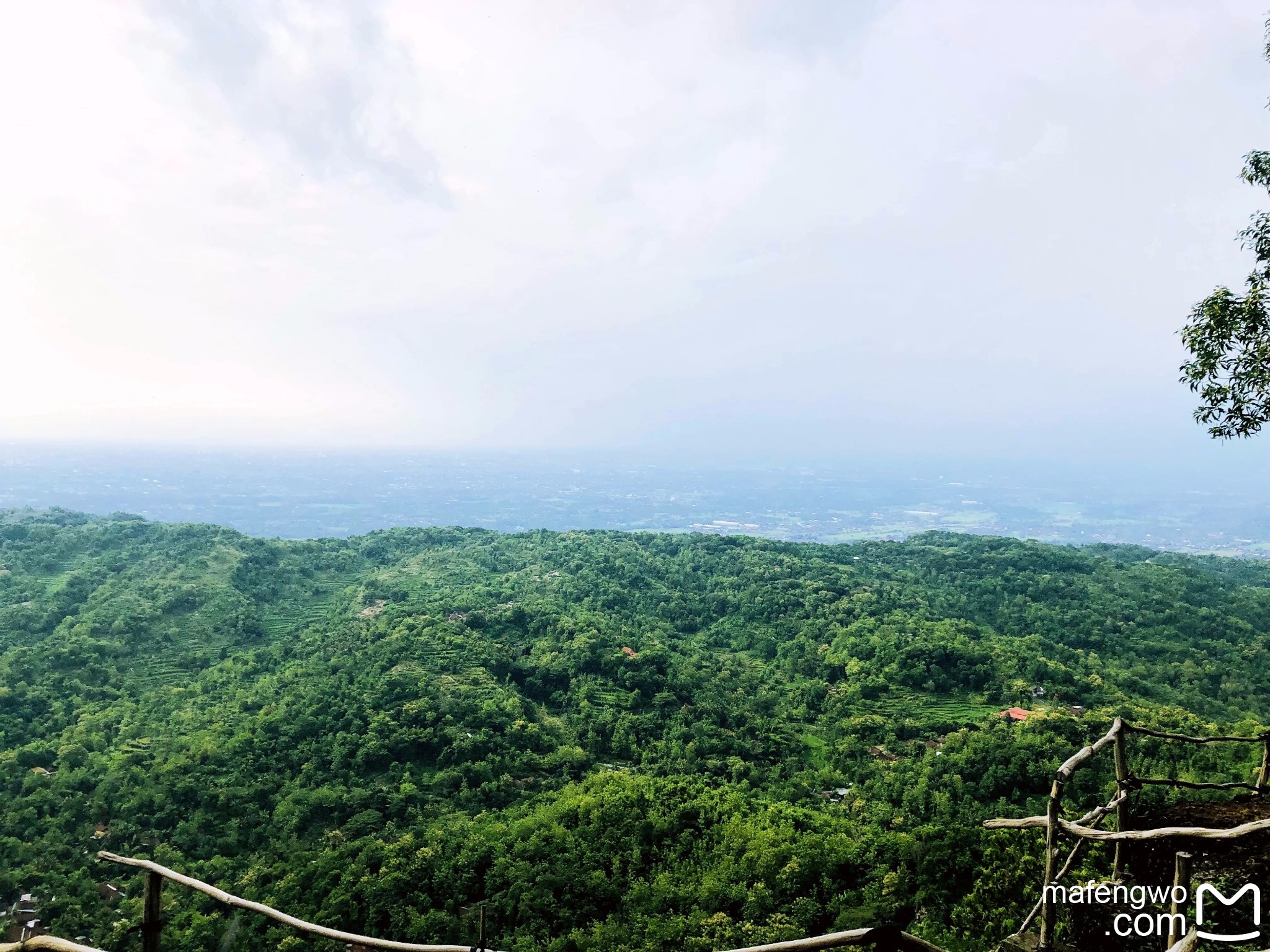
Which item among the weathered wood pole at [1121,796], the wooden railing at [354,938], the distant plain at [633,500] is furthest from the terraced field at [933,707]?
the distant plain at [633,500]

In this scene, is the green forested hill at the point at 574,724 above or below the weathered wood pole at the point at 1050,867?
below

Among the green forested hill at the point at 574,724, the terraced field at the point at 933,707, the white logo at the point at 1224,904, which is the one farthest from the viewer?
the terraced field at the point at 933,707

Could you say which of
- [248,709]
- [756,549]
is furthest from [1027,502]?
[248,709]

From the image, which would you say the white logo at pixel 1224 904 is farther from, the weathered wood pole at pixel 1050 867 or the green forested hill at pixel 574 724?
the green forested hill at pixel 574 724

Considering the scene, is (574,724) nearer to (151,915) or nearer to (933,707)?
(933,707)

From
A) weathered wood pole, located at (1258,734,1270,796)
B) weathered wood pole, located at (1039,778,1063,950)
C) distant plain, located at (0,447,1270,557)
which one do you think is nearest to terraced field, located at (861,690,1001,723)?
weathered wood pole, located at (1258,734,1270,796)

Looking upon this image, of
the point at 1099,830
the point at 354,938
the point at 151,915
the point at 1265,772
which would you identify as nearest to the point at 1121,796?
the point at 1099,830

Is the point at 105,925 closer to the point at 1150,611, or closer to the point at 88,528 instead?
the point at 88,528
